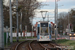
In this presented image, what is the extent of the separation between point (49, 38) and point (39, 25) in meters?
2.43

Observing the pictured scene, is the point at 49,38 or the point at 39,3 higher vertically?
the point at 39,3

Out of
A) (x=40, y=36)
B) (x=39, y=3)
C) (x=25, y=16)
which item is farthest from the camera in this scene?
(x=25, y=16)

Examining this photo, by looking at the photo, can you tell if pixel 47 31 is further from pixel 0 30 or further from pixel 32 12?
pixel 32 12

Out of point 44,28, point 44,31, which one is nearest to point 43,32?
point 44,31

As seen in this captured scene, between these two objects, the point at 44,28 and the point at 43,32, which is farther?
the point at 44,28

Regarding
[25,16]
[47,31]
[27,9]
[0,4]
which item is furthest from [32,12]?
[0,4]

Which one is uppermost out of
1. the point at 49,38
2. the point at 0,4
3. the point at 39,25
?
the point at 0,4

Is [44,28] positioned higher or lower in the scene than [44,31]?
higher

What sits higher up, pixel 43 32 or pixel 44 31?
pixel 44 31

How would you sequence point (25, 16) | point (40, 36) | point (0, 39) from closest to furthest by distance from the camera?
point (0, 39) < point (40, 36) < point (25, 16)

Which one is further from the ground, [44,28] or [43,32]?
[44,28]

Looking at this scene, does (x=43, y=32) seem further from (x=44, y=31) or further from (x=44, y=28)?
(x=44, y=28)

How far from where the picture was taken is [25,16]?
60531 millimetres

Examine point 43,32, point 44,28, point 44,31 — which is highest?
point 44,28
